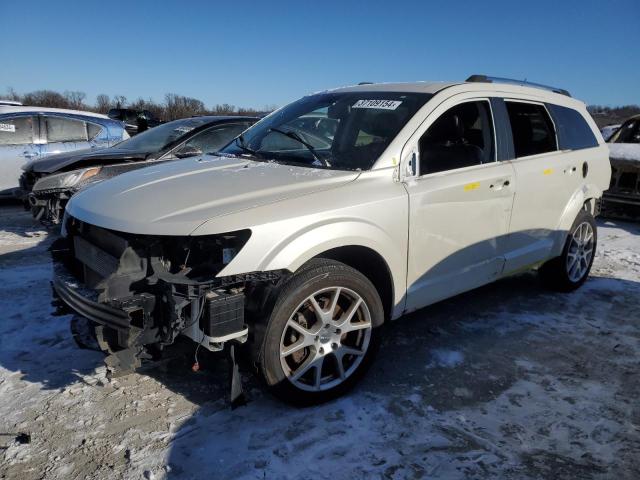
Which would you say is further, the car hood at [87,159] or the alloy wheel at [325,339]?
the car hood at [87,159]

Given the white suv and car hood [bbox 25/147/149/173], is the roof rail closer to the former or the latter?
the white suv

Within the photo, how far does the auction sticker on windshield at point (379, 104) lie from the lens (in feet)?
11.8

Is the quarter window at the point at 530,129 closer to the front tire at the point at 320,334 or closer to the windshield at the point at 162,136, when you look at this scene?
the front tire at the point at 320,334

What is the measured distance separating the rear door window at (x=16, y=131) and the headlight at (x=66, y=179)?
11.3 feet

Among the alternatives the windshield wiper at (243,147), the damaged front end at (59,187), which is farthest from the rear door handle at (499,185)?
the damaged front end at (59,187)

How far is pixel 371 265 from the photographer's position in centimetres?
322

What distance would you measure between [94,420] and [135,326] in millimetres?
738

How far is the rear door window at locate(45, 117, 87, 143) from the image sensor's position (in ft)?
29.8

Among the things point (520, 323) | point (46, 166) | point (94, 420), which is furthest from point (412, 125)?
point (46, 166)

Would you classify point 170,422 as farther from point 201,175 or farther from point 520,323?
point 520,323

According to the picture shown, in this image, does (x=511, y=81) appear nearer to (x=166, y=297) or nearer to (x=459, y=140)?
(x=459, y=140)

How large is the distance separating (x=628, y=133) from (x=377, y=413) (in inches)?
375

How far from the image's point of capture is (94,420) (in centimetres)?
285

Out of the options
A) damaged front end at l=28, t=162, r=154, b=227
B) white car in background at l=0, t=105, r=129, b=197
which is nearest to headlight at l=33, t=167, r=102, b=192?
damaged front end at l=28, t=162, r=154, b=227
